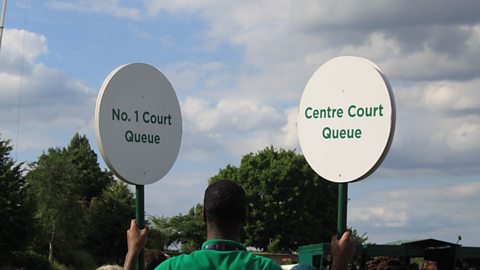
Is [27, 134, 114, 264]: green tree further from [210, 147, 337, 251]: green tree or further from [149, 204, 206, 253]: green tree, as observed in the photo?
[210, 147, 337, 251]: green tree


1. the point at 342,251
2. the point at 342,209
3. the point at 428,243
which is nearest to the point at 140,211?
the point at 342,209

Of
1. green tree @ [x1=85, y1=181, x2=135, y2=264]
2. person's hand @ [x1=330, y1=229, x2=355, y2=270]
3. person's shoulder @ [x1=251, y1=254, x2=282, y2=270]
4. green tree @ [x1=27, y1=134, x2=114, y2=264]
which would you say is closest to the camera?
person's shoulder @ [x1=251, y1=254, x2=282, y2=270]

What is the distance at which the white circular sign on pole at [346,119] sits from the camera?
6.16m

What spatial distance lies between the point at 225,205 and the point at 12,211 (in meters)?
56.7

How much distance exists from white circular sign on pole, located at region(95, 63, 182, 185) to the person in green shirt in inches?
89.7

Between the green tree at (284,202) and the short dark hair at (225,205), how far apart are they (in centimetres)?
7286

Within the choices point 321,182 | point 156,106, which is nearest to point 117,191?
point 321,182

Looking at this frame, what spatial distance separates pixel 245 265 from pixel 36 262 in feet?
213

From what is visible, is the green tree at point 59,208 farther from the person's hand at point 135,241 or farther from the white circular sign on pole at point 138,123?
the person's hand at point 135,241

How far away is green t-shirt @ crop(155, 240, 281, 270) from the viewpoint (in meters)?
4.23

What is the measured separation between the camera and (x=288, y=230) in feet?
259

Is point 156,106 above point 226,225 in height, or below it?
above

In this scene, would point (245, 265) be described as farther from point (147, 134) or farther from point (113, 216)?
point (113, 216)

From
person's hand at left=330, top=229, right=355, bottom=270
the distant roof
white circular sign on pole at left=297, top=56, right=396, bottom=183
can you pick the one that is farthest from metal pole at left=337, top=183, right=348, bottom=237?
the distant roof
